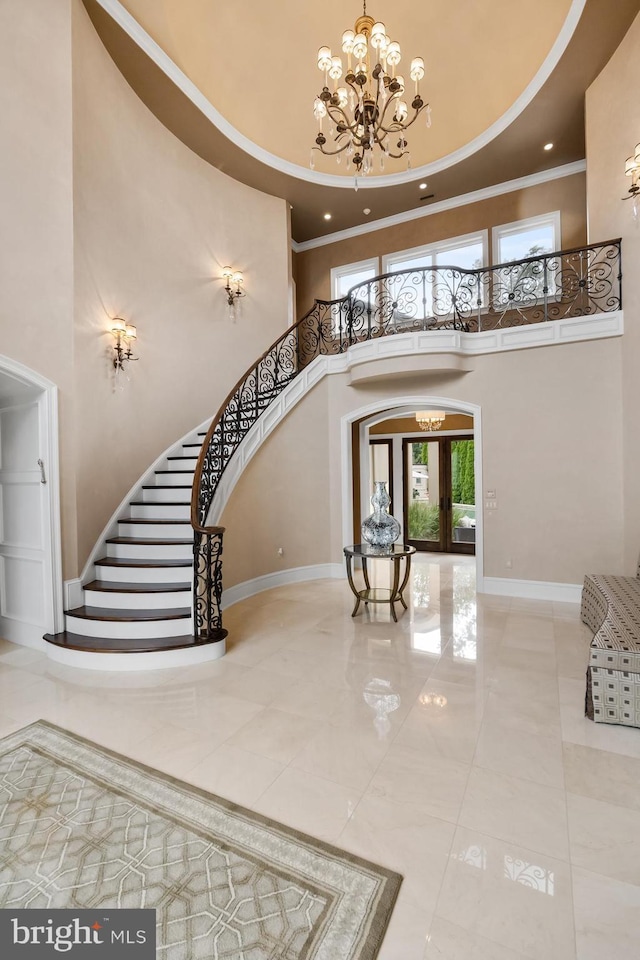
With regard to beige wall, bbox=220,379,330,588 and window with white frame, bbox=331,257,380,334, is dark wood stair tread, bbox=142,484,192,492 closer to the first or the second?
beige wall, bbox=220,379,330,588

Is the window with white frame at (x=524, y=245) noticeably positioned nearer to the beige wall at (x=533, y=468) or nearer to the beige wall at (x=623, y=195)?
the beige wall at (x=623, y=195)

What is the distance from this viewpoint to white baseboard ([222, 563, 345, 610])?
5719mm

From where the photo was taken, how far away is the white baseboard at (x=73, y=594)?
447 cm

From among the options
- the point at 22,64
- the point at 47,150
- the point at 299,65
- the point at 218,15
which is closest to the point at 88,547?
the point at 47,150

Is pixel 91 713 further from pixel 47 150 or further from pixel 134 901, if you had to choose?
pixel 47 150

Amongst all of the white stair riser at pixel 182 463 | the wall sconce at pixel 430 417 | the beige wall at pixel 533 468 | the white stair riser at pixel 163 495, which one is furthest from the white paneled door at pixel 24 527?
the wall sconce at pixel 430 417

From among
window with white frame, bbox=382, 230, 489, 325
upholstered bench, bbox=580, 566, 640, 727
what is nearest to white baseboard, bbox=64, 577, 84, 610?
upholstered bench, bbox=580, 566, 640, 727

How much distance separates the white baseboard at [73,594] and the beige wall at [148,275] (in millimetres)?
344

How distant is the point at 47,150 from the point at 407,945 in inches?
256

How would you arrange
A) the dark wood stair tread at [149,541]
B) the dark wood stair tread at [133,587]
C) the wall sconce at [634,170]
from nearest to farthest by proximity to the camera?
the dark wood stair tread at [133,587], the wall sconce at [634,170], the dark wood stair tread at [149,541]

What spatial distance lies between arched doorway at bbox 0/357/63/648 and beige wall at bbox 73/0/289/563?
16.1 inches

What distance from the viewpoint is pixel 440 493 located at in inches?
385

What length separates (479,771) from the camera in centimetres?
246

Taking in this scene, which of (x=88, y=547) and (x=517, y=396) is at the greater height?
(x=517, y=396)
